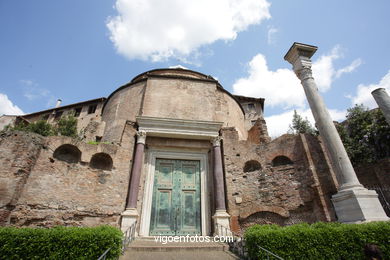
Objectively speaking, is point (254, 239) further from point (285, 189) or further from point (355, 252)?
point (285, 189)

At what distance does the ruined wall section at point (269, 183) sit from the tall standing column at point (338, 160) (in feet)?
6.02

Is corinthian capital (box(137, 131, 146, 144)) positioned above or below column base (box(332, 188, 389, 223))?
above

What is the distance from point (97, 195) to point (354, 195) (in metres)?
10.0

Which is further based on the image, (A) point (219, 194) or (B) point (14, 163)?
(A) point (219, 194)

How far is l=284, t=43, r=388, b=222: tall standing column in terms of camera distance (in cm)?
676

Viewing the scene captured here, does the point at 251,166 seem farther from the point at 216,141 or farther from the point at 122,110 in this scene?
the point at 122,110

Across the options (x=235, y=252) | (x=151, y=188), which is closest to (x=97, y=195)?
(x=151, y=188)

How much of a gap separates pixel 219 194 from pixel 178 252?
3.71m

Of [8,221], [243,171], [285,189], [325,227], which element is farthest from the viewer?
[243,171]

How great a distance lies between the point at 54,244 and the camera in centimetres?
520

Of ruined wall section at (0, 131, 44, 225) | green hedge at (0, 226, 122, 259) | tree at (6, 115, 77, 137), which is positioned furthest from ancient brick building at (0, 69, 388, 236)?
tree at (6, 115, 77, 137)

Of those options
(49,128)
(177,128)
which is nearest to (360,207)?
(177,128)

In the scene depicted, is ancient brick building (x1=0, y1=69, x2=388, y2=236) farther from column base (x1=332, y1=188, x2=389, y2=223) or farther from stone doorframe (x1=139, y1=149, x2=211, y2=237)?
column base (x1=332, y1=188, x2=389, y2=223)

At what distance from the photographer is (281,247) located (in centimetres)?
560
